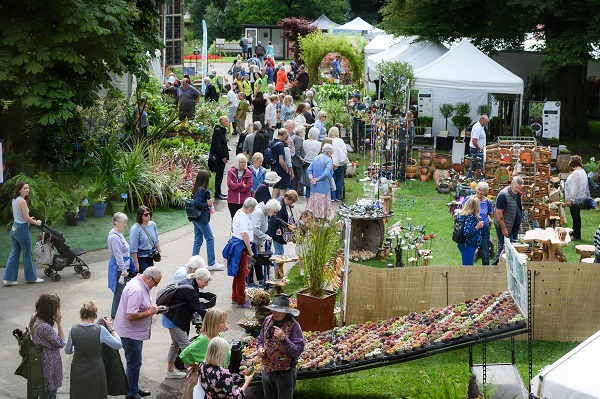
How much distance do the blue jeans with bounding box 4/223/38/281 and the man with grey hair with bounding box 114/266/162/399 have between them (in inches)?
170

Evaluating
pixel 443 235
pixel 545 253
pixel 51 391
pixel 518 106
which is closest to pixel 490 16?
pixel 518 106

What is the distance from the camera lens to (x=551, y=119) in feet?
87.5

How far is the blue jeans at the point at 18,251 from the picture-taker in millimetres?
14445

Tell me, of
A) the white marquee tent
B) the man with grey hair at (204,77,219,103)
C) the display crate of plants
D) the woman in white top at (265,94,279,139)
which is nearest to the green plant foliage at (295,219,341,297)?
the display crate of plants

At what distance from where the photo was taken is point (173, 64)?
4053 cm

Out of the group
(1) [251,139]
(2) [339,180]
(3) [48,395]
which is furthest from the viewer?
(2) [339,180]

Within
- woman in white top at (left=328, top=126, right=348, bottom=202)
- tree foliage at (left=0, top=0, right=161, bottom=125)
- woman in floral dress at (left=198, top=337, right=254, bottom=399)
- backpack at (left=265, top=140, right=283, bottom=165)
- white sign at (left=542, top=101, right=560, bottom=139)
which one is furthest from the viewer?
white sign at (left=542, top=101, right=560, bottom=139)

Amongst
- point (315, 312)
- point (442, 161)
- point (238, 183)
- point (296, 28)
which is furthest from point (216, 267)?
point (296, 28)

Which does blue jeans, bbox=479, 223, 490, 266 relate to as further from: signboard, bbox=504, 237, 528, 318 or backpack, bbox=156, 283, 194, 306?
backpack, bbox=156, 283, 194, 306

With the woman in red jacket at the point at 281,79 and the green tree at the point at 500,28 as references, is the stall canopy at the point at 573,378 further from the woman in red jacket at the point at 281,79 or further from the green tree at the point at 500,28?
the woman in red jacket at the point at 281,79

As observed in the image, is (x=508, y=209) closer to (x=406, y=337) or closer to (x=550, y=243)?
(x=550, y=243)

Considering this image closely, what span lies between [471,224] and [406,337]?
13.9 feet

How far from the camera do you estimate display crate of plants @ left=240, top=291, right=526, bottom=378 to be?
33.9 feet

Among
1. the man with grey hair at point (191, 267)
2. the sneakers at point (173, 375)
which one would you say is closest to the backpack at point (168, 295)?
the man with grey hair at point (191, 267)
